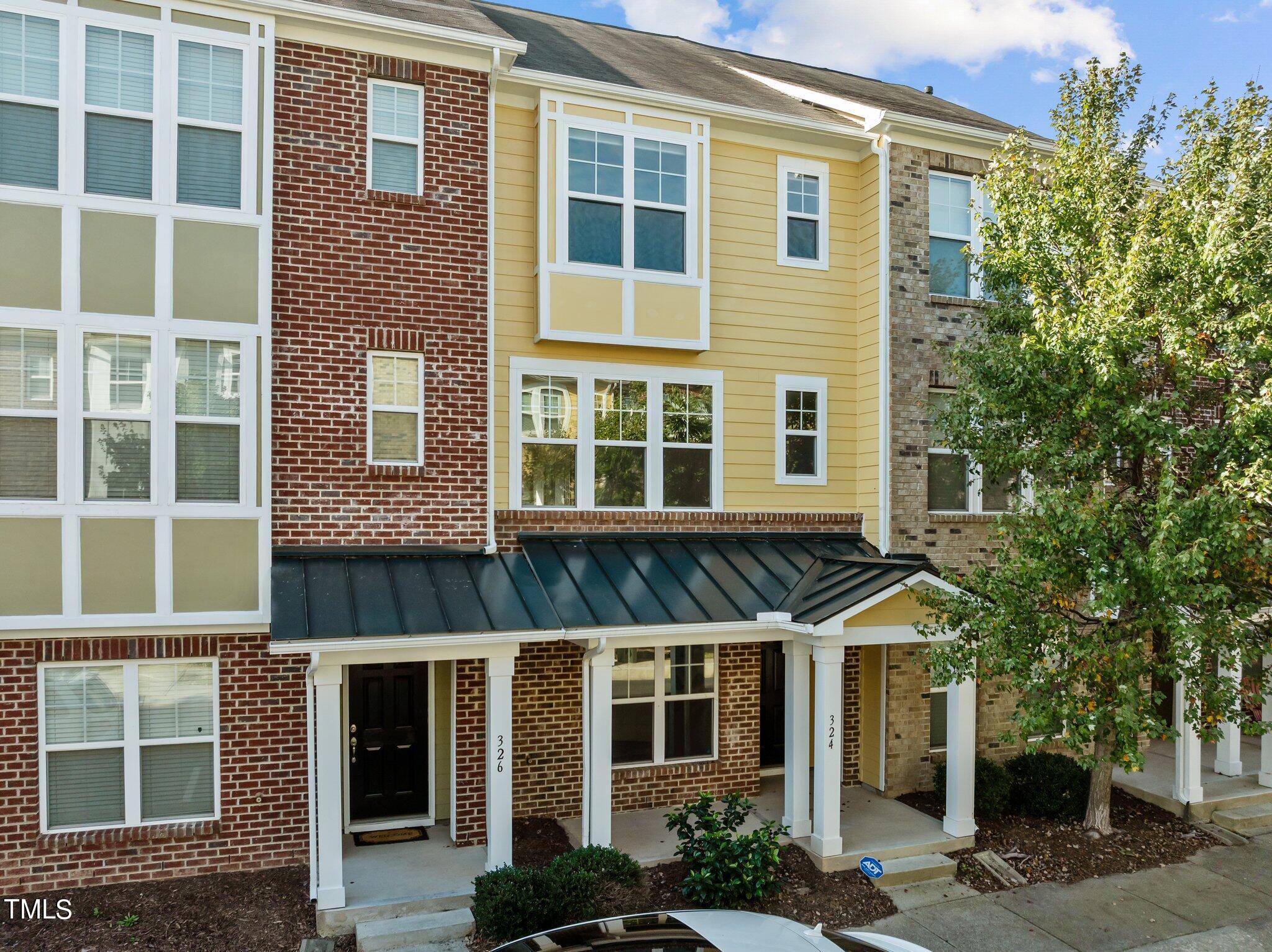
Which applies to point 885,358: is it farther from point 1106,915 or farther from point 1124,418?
point 1106,915

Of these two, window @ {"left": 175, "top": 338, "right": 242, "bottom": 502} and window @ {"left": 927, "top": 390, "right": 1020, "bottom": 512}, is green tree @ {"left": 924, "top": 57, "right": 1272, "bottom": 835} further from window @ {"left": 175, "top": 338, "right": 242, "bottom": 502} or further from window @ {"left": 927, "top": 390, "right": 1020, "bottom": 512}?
window @ {"left": 175, "top": 338, "right": 242, "bottom": 502}

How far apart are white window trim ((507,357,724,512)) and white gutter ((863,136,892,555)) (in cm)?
222

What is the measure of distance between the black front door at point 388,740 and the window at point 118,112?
18.5ft

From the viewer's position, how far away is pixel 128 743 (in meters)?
8.51

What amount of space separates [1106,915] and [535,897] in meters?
5.60

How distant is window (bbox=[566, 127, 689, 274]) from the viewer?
10453mm

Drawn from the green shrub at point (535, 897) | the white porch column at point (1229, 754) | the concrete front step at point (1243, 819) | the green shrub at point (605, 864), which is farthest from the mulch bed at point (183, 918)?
the white porch column at point (1229, 754)

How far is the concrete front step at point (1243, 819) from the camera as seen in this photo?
10.9 m

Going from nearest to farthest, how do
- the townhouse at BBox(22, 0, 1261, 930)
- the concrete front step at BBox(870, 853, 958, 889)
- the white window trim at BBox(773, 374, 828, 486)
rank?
1. the townhouse at BBox(22, 0, 1261, 930)
2. the concrete front step at BBox(870, 853, 958, 889)
3. the white window trim at BBox(773, 374, 828, 486)

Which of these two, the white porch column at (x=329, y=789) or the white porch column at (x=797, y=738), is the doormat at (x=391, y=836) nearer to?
the white porch column at (x=329, y=789)

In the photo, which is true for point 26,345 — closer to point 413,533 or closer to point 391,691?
point 413,533

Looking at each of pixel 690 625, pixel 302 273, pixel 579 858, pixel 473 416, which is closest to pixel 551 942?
pixel 579 858

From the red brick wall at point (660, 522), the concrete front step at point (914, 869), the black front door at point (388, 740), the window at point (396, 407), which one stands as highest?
the window at point (396, 407)

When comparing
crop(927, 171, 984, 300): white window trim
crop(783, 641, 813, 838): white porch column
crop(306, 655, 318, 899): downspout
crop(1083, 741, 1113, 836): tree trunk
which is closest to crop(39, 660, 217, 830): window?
crop(306, 655, 318, 899): downspout
